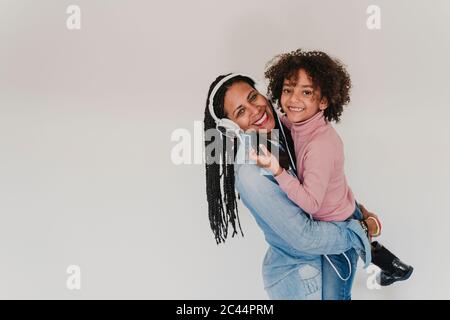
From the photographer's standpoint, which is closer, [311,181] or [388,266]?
[311,181]

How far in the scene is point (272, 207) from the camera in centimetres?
169

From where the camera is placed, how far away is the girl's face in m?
1.71

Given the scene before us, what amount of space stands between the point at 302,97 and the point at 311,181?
0.31m

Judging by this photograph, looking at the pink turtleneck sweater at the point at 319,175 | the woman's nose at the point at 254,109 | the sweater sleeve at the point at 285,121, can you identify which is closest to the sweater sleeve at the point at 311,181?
the pink turtleneck sweater at the point at 319,175

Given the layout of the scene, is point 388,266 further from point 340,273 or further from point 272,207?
point 272,207

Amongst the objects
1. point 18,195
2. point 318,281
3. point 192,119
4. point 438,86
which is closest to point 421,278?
point 318,281

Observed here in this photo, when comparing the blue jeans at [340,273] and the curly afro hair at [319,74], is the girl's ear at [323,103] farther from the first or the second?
the blue jeans at [340,273]

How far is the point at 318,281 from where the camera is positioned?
5.69ft

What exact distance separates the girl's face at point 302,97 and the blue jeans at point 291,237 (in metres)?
0.25

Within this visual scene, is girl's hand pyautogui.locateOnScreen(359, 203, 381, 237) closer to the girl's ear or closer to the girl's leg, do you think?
the girl's leg

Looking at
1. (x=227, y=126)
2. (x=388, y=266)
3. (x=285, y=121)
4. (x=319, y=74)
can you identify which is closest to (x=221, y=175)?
(x=227, y=126)

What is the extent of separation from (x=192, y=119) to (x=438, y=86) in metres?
0.94

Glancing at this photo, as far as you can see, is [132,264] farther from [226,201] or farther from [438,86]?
[438,86]

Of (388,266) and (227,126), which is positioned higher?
(227,126)
